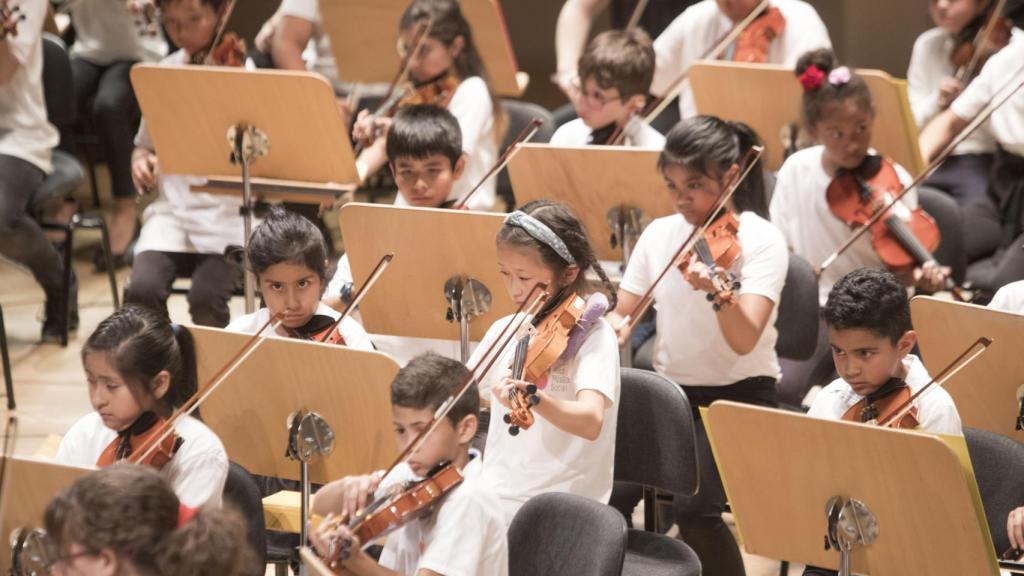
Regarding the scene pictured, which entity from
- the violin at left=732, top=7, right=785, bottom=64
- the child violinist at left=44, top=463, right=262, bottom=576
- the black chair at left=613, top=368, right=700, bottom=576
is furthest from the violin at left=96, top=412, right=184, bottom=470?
the violin at left=732, top=7, right=785, bottom=64

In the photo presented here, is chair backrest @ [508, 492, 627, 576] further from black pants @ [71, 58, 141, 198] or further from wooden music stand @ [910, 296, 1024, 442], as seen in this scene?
black pants @ [71, 58, 141, 198]

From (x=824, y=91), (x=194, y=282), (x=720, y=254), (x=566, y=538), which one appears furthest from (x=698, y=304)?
(x=194, y=282)

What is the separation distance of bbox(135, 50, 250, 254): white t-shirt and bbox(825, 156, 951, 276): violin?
157 cm

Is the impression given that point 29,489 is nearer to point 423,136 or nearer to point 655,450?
point 655,450

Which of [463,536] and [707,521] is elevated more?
[463,536]

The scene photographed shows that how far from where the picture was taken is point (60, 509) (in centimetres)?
178

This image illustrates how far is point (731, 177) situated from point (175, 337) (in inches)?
47.3

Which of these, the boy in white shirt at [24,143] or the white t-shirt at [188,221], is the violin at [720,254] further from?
the boy in white shirt at [24,143]

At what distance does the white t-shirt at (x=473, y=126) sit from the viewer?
3.87m

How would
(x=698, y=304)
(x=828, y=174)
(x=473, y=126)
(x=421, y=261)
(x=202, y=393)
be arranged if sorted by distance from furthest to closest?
(x=473, y=126), (x=828, y=174), (x=698, y=304), (x=421, y=261), (x=202, y=393)

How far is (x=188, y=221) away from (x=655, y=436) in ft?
5.67

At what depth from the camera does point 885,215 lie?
3486 mm

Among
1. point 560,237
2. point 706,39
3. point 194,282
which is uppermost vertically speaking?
point 560,237

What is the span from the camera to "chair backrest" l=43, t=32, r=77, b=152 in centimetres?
441
